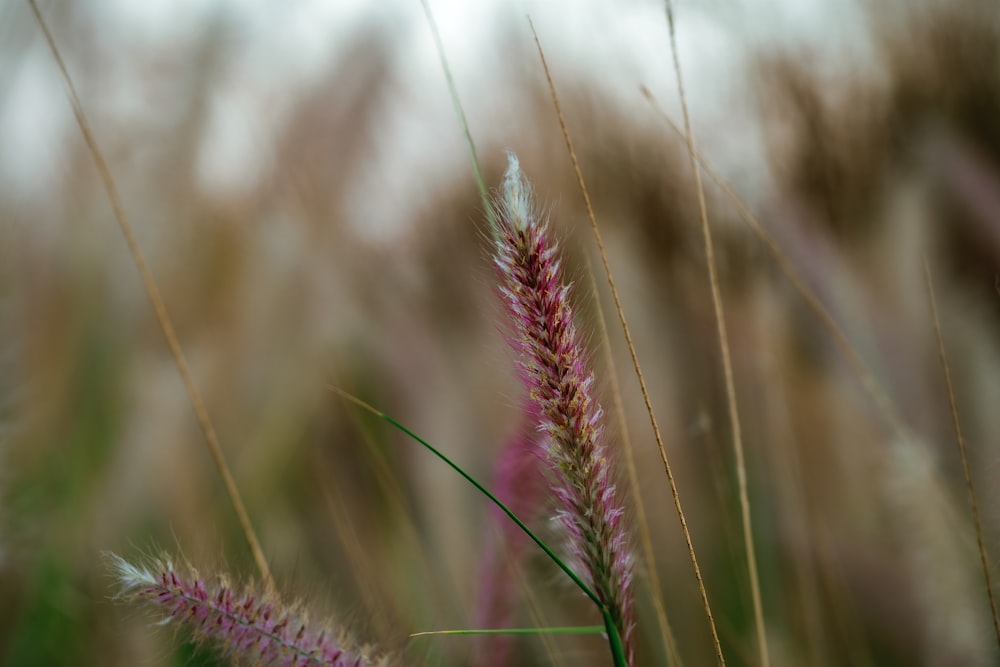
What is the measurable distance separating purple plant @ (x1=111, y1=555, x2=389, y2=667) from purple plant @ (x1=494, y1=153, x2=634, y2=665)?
96 mm

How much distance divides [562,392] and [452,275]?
490 millimetres

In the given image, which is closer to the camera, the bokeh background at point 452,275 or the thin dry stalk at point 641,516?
the thin dry stalk at point 641,516

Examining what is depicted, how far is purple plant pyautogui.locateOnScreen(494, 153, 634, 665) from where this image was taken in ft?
0.77

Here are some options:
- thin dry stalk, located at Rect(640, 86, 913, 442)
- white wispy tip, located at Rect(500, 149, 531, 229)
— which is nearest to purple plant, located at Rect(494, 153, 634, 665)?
white wispy tip, located at Rect(500, 149, 531, 229)

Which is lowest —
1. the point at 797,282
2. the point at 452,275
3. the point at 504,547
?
the point at 504,547

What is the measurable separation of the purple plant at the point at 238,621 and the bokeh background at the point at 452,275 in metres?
0.33

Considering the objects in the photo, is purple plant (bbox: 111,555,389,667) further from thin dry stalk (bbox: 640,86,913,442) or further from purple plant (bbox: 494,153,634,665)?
thin dry stalk (bbox: 640,86,913,442)

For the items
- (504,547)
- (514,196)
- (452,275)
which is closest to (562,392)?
(514,196)

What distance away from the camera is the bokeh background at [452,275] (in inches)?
25.4

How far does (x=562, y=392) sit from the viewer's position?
9.4 inches

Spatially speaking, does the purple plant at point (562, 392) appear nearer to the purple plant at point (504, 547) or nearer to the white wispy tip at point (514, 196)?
the white wispy tip at point (514, 196)

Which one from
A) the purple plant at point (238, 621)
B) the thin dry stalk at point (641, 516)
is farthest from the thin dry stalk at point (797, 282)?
the purple plant at point (238, 621)

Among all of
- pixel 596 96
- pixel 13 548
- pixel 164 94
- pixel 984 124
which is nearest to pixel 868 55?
pixel 984 124

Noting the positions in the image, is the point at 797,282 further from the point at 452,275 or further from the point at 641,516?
the point at 452,275
